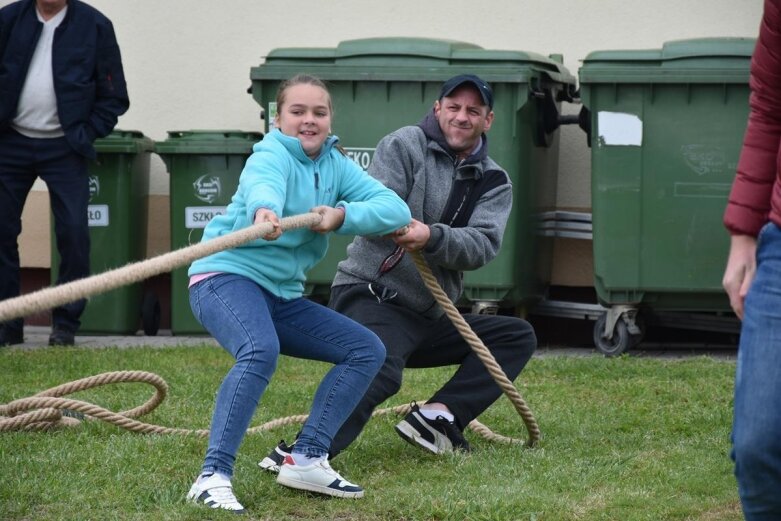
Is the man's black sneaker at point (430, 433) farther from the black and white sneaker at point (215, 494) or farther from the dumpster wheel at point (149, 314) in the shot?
the dumpster wheel at point (149, 314)

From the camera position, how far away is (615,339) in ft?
25.3

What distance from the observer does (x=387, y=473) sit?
4645 mm

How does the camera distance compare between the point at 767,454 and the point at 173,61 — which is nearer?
the point at 767,454

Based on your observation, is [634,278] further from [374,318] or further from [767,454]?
[767,454]

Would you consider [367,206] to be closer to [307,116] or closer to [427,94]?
[307,116]

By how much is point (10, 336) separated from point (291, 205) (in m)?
4.17

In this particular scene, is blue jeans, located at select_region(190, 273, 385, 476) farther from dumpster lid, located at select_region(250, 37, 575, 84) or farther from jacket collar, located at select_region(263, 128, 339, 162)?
dumpster lid, located at select_region(250, 37, 575, 84)

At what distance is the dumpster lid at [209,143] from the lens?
809 cm

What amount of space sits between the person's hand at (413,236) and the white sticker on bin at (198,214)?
3.63m

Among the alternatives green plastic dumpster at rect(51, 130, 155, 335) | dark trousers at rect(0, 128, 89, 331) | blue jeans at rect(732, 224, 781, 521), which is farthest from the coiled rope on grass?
green plastic dumpster at rect(51, 130, 155, 335)

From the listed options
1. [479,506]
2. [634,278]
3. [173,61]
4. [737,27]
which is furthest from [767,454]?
[173,61]

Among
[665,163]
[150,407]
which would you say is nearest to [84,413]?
[150,407]

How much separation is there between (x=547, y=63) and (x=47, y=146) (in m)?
2.93

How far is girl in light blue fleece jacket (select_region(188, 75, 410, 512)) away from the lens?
4.05 metres
